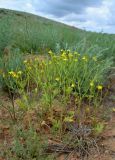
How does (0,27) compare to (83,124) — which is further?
(0,27)

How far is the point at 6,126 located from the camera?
4172 mm

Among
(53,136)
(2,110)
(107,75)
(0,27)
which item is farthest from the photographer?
(0,27)

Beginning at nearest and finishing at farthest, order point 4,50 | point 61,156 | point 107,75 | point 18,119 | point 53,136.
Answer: point 61,156, point 53,136, point 18,119, point 107,75, point 4,50

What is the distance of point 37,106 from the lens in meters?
4.34

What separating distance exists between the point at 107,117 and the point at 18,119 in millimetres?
1066

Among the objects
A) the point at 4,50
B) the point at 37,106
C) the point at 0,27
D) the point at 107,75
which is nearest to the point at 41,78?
the point at 37,106

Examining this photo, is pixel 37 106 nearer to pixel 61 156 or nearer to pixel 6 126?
pixel 6 126

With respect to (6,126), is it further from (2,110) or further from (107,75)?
(107,75)

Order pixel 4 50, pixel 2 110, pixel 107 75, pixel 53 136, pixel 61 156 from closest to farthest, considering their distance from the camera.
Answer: pixel 61 156, pixel 53 136, pixel 2 110, pixel 107 75, pixel 4 50

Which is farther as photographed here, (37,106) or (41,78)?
(41,78)

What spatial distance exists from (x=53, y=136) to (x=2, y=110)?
870mm

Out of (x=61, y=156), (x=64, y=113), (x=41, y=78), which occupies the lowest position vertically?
(x=61, y=156)

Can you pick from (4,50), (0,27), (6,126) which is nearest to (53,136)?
(6,126)

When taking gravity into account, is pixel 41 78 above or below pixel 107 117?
above
